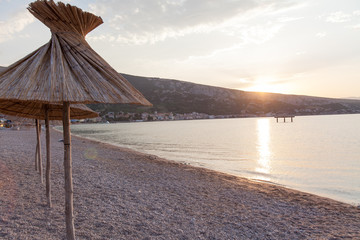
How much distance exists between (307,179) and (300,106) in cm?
18802

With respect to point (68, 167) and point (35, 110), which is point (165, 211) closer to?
point (68, 167)

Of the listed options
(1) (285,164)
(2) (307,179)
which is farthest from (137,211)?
(1) (285,164)

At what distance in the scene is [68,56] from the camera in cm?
375

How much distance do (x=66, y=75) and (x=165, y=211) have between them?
15.0 feet

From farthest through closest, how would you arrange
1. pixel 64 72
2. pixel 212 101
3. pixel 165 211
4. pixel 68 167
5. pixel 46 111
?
pixel 212 101 < pixel 165 211 < pixel 46 111 < pixel 68 167 < pixel 64 72

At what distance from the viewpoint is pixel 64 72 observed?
344cm

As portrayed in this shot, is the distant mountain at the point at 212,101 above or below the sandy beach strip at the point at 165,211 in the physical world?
above

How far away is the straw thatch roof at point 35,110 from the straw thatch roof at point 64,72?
212 centimetres

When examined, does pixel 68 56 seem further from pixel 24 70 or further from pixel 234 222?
pixel 234 222

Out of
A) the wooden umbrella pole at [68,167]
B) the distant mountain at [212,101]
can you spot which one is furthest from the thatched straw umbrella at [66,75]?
the distant mountain at [212,101]

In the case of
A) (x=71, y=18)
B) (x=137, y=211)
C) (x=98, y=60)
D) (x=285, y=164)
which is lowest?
(x=285, y=164)

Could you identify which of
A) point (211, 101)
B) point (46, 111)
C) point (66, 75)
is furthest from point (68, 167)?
point (211, 101)

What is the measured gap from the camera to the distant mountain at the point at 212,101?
169 metres

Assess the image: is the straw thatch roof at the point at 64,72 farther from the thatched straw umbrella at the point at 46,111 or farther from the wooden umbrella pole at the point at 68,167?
the thatched straw umbrella at the point at 46,111
